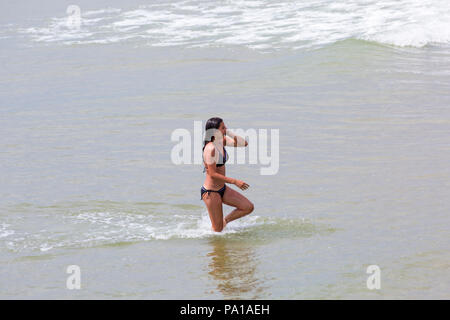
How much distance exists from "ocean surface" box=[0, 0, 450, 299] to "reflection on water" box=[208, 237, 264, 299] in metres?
0.03

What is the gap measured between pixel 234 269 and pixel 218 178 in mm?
1164

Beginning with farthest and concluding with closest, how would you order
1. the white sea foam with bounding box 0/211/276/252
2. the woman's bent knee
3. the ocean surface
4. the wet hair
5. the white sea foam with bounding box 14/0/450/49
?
the white sea foam with bounding box 14/0/450/49 → the woman's bent knee → the white sea foam with bounding box 0/211/276/252 → the wet hair → the ocean surface

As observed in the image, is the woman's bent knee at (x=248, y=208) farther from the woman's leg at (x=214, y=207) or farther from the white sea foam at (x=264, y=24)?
the white sea foam at (x=264, y=24)

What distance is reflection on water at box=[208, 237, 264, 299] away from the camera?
6438 mm

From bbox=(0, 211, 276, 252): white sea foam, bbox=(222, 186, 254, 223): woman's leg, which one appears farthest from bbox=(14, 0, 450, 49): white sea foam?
bbox=(222, 186, 254, 223): woman's leg

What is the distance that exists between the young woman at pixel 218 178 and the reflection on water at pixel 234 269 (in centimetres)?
31

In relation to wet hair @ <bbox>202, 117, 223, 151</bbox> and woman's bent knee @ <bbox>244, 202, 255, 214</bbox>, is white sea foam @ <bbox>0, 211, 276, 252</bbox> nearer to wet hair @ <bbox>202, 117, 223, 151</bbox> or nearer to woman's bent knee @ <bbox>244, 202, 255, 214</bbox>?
woman's bent knee @ <bbox>244, 202, 255, 214</bbox>

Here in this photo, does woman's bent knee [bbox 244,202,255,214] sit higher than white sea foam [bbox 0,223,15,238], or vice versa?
woman's bent knee [bbox 244,202,255,214]

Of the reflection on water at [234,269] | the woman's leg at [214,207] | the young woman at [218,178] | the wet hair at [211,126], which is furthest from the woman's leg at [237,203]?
the wet hair at [211,126]

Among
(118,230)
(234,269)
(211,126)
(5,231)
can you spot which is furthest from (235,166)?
(234,269)

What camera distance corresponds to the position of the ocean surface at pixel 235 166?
6.88 metres

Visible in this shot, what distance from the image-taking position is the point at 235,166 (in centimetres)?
1073

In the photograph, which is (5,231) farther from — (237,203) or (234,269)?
(234,269)

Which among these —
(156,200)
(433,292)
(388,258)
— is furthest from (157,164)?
(433,292)
